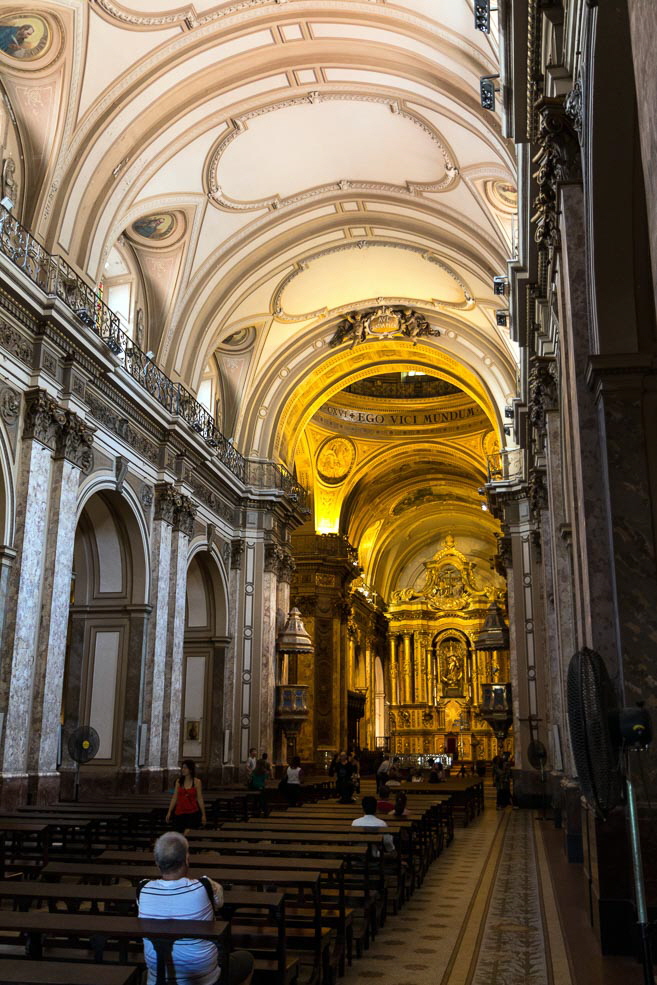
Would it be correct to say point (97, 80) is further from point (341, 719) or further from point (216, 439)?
point (341, 719)

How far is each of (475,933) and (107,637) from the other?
9707 millimetres

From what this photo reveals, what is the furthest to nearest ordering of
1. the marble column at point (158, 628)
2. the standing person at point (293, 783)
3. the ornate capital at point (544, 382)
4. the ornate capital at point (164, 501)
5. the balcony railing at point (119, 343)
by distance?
1. the ornate capital at point (164, 501)
2. the standing person at point (293, 783)
3. the marble column at point (158, 628)
4. the balcony railing at point (119, 343)
5. the ornate capital at point (544, 382)

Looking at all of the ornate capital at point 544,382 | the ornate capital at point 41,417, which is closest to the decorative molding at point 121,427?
the ornate capital at point 41,417

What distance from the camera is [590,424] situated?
6.18 m

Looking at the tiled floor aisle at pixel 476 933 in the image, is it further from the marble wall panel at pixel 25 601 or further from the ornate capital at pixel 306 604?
the ornate capital at pixel 306 604

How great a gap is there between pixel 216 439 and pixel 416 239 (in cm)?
577

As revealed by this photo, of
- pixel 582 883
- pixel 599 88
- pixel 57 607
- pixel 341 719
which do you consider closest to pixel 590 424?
pixel 599 88

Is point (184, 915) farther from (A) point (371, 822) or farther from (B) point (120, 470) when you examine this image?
(B) point (120, 470)

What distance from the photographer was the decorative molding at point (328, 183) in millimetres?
13422

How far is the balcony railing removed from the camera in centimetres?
1157

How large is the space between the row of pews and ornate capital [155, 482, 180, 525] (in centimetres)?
588

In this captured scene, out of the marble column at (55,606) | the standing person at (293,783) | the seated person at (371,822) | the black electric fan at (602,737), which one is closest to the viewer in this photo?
the black electric fan at (602,737)

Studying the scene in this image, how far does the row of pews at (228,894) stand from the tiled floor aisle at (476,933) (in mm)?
191

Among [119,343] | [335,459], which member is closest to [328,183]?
[119,343]
